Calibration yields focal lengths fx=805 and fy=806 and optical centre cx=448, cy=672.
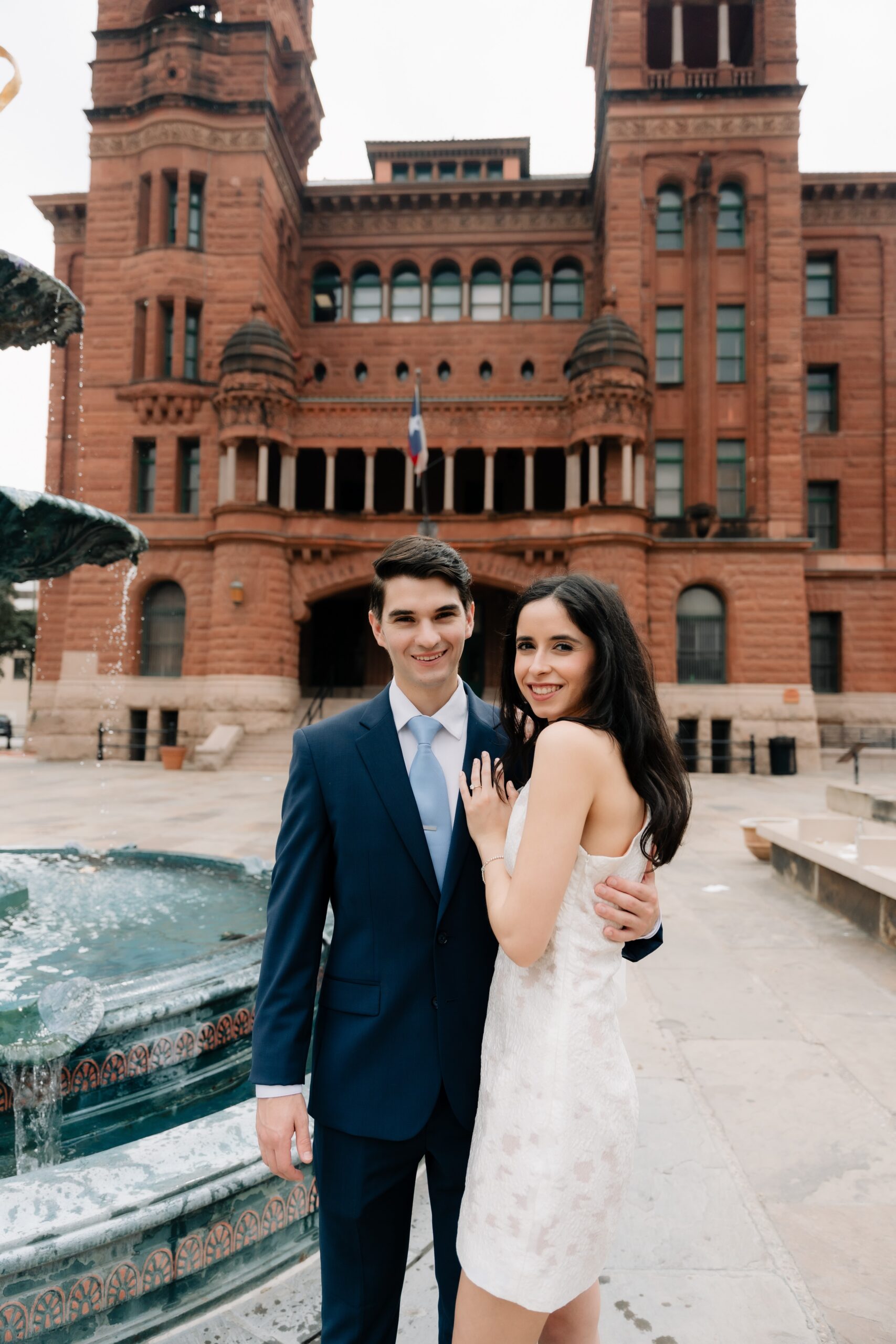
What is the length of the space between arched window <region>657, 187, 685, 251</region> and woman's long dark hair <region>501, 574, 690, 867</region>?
29.7 metres

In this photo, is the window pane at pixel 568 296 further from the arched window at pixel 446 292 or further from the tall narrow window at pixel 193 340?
the tall narrow window at pixel 193 340

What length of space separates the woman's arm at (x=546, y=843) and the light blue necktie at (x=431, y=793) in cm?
24

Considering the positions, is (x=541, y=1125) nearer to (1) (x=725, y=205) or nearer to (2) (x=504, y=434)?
(2) (x=504, y=434)

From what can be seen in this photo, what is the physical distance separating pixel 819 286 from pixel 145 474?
84.9ft

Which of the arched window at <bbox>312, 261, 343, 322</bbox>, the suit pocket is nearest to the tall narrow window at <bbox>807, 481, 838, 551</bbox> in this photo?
the arched window at <bbox>312, 261, 343, 322</bbox>

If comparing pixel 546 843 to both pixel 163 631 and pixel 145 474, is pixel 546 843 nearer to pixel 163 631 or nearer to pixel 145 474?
pixel 163 631

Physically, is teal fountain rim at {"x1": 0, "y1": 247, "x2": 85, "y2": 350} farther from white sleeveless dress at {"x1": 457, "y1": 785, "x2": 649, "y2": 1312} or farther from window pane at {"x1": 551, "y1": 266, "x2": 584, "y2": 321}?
window pane at {"x1": 551, "y1": 266, "x2": 584, "y2": 321}

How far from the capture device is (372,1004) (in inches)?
70.5

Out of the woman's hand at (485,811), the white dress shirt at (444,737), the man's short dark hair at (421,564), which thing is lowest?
the woman's hand at (485,811)

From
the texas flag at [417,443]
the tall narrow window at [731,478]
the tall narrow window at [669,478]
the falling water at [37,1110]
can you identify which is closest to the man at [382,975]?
the falling water at [37,1110]

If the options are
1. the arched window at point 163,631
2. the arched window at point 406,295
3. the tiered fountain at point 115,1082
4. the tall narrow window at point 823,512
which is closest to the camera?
the tiered fountain at point 115,1082

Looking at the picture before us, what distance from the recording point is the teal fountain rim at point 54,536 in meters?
4.82

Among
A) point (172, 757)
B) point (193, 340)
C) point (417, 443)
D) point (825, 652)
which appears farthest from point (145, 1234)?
point (825, 652)

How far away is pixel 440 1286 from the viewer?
1955mm
